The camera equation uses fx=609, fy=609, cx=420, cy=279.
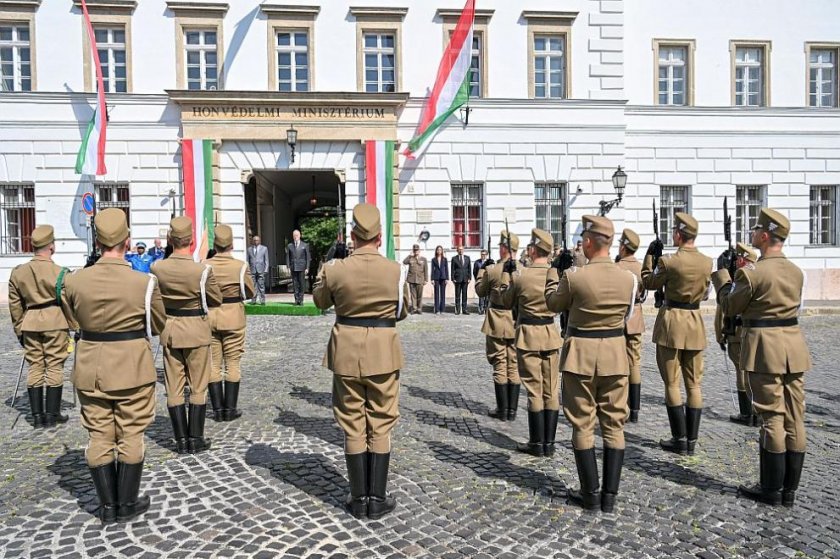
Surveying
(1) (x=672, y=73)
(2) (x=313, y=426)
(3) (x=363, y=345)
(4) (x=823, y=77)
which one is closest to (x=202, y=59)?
(1) (x=672, y=73)

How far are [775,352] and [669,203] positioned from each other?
54.1ft

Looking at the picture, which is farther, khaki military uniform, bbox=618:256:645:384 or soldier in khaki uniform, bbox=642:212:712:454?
khaki military uniform, bbox=618:256:645:384

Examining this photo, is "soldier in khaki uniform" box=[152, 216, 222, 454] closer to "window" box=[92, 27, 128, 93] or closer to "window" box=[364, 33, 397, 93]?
"window" box=[364, 33, 397, 93]

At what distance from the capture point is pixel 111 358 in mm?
3941

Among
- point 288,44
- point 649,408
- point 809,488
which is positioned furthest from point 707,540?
point 288,44

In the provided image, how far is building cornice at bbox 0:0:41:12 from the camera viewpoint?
16609 mm

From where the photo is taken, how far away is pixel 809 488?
14.6ft

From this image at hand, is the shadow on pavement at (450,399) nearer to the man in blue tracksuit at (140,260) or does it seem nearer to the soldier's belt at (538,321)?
the soldier's belt at (538,321)

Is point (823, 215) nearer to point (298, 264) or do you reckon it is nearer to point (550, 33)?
point (550, 33)

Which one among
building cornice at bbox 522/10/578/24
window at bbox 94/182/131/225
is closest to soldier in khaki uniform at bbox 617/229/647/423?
building cornice at bbox 522/10/578/24

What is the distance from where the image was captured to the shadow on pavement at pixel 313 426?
18.8 feet

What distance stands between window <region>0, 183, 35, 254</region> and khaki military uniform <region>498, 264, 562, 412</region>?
1657 centimetres

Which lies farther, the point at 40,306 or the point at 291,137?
the point at 291,137

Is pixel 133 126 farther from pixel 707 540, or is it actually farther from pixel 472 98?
pixel 707 540
